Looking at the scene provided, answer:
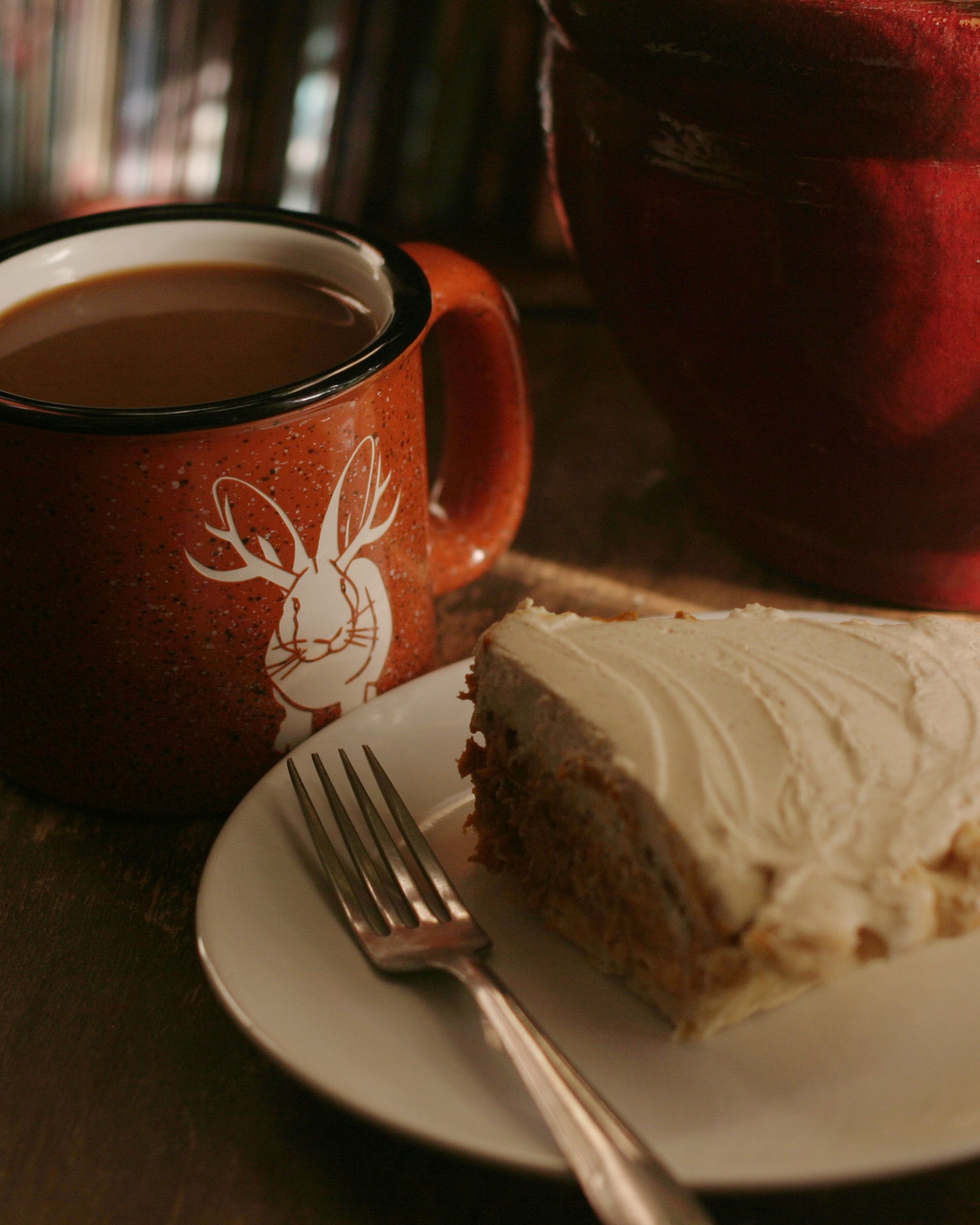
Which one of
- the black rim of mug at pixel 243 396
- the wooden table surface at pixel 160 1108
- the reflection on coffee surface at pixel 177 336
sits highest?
the black rim of mug at pixel 243 396

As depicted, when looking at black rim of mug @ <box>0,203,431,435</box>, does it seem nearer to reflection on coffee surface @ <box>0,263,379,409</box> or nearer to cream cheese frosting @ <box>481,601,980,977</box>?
reflection on coffee surface @ <box>0,263,379,409</box>

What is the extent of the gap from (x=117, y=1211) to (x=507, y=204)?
1223 mm

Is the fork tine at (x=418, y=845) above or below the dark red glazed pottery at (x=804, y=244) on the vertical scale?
below

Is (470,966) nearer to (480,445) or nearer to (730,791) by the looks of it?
(730,791)

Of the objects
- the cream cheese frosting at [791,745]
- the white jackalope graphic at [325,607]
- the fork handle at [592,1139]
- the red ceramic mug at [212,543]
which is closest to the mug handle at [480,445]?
the red ceramic mug at [212,543]

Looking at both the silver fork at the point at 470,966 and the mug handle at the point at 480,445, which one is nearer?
the silver fork at the point at 470,966

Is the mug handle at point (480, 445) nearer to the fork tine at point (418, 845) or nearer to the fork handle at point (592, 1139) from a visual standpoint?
the fork tine at point (418, 845)

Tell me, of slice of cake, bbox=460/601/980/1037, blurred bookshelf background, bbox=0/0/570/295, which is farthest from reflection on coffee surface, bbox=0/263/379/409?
blurred bookshelf background, bbox=0/0/570/295

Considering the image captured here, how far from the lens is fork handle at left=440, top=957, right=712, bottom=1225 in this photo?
1.32 feet

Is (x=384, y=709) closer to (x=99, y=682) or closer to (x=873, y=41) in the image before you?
(x=99, y=682)

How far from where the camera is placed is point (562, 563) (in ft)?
3.05

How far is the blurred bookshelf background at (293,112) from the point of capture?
4.38 ft

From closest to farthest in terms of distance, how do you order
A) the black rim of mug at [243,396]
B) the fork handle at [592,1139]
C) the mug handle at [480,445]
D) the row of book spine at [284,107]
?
the fork handle at [592,1139], the black rim of mug at [243,396], the mug handle at [480,445], the row of book spine at [284,107]

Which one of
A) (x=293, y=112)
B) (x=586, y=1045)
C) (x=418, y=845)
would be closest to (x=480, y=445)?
(x=418, y=845)
